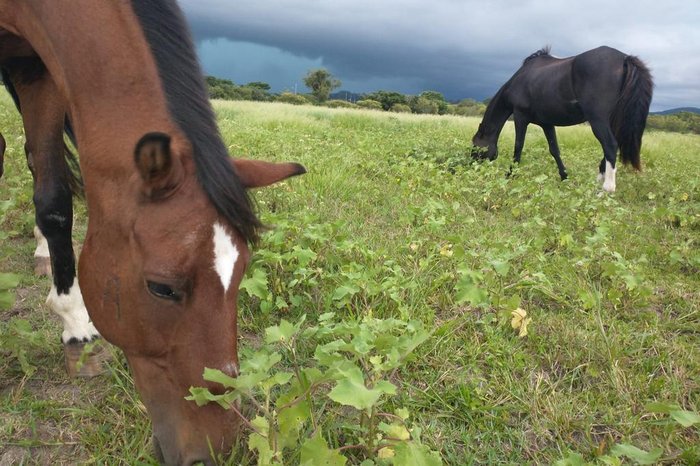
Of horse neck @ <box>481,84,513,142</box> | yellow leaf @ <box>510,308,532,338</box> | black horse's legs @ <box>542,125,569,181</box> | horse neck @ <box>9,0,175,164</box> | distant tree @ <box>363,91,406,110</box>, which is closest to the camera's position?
horse neck @ <box>9,0,175,164</box>

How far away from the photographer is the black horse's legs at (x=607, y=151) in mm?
6449

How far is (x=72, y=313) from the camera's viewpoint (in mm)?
2078

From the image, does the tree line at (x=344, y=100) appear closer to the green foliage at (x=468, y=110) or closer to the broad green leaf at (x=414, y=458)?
the green foliage at (x=468, y=110)


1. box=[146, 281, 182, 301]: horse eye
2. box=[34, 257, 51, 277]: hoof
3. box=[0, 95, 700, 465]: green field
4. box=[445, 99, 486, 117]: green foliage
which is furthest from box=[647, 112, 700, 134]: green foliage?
box=[146, 281, 182, 301]: horse eye

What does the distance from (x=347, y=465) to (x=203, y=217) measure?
33.3 inches

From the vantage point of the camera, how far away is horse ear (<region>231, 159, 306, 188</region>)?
153 centimetres

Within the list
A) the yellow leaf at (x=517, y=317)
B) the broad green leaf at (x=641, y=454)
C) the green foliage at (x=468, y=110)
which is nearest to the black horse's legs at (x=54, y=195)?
the yellow leaf at (x=517, y=317)

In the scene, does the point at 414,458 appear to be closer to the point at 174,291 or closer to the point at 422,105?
the point at 174,291

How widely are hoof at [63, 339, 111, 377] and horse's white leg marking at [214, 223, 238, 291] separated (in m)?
0.87

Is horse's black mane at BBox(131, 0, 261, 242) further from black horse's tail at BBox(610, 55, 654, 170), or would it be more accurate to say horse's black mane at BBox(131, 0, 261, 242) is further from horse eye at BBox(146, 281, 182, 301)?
black horse's tail at BBox(610, 55, 654, 170)

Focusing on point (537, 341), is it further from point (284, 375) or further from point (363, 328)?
point (284, 375)

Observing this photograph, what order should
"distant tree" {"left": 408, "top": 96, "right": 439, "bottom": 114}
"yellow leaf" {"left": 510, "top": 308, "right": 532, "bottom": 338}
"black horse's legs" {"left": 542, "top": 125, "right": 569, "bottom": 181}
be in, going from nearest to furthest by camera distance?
"yellow leaf" {"left": 510, "top": 308, "right": 532, "bottom": 338}
"black horse's legs" {"left": 542, "top": 125, "right": 569, "bottom": 181}
"distant tree" {"left": 408, "top": 96, "right": 439, "bottom": 114}

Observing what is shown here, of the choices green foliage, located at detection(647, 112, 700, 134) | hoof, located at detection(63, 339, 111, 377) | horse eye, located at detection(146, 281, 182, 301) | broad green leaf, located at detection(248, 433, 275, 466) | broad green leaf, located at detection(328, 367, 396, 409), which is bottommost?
hoof, located at detection(63, 339, 111, 377)

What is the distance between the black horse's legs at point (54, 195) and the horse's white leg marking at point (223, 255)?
1.07 m
